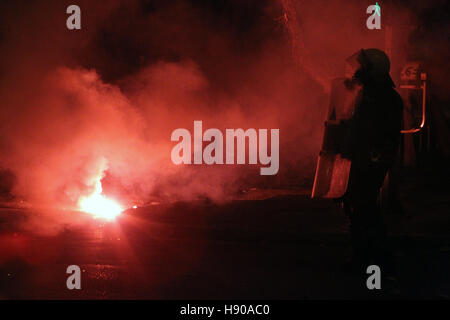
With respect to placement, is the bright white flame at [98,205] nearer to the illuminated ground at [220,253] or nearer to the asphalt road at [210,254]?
the asphalt road at [210,254]

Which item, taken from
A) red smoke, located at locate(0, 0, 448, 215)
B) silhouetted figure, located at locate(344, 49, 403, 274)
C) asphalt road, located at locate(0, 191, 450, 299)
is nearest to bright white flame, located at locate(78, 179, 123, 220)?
red smoke, located at locate(0, 0, 448, 215)

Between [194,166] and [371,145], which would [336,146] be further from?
[194,166]

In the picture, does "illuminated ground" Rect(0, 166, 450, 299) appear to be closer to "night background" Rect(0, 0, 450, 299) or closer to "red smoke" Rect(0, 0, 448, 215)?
"night background" Rect(0, 0, 450, 299)

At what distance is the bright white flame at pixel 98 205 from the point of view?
979 centimetres

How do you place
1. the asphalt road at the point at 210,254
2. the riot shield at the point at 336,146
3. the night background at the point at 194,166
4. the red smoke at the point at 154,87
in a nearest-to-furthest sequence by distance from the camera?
the asphalt road at the point at 210,254
the riot shield at the point at 336,146
the night background at the point at 194,166
the red smoke at the point at 154,87

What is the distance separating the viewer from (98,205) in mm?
10695

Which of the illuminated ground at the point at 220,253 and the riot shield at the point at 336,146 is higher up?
the riot shield at the point at 336,146

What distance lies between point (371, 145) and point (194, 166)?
7371mm

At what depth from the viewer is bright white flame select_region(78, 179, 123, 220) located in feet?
32.1

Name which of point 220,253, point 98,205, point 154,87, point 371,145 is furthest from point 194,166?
point 371,145

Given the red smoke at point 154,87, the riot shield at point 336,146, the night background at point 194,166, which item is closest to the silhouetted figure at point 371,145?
the riot shield at point 336,146

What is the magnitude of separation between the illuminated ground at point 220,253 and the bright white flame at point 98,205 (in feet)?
2.61

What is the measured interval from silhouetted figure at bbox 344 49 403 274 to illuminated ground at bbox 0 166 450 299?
0.41 meters

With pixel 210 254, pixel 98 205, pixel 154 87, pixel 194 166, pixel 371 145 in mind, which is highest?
pixel 154 87
